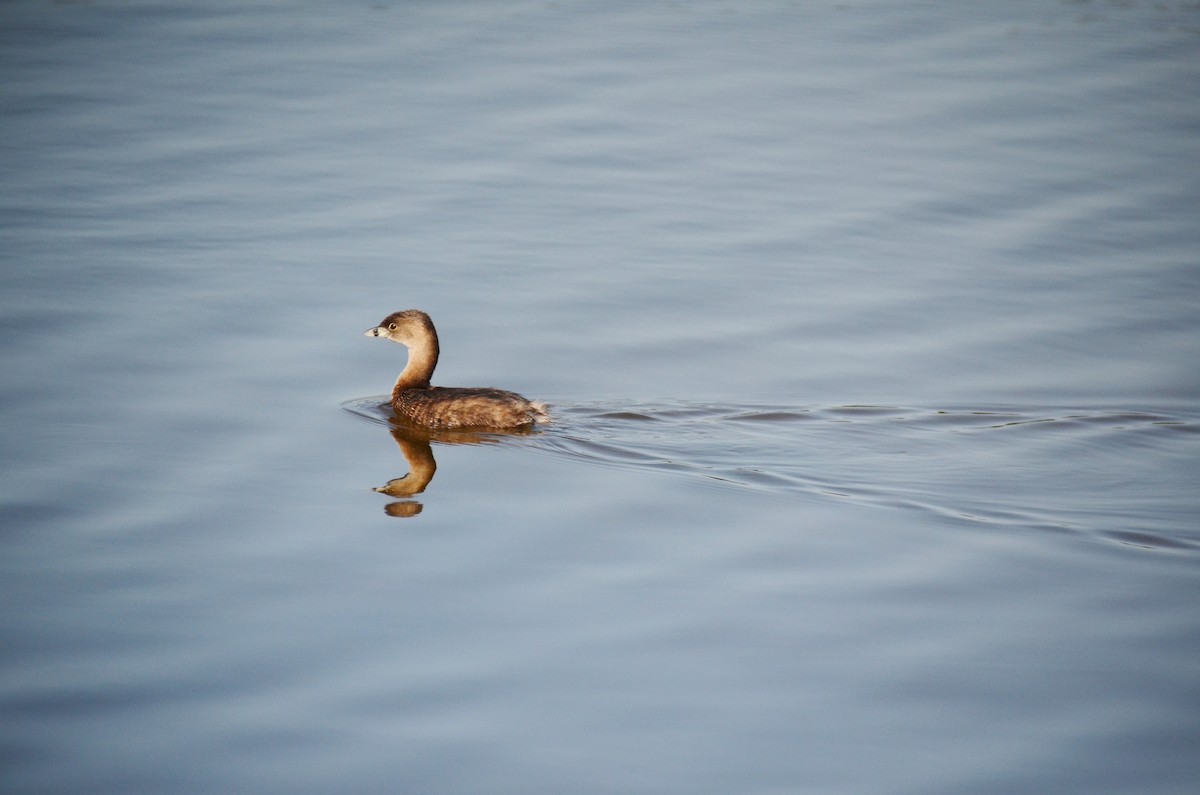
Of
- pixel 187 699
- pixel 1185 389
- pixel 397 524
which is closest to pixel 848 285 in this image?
pixel 1185 389

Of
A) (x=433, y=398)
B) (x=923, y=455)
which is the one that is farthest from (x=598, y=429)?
(x=923, y=455)

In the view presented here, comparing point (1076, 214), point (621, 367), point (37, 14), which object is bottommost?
point (621, 367)

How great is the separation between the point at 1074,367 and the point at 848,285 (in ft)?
8.73

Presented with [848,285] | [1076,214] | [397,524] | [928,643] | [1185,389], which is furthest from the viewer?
[1076,214]

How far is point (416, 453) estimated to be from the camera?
10.0 meters

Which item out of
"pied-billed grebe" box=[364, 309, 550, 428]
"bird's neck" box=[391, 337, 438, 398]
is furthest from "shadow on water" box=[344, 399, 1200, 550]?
"bird's neck" box=[391, 337, 438, 398]

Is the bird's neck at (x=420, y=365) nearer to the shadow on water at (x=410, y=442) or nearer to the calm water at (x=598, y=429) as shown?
the shadow on water at (x=410, y=442)

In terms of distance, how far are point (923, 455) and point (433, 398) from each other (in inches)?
140

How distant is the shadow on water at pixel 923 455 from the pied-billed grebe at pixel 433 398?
0.12 m

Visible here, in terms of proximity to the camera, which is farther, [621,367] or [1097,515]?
[621,367]

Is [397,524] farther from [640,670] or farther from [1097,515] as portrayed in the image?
[1097,515]

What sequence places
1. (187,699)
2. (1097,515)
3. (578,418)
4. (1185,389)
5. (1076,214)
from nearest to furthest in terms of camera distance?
(187,699), (1097,515), (578,418), (1185,389), (1076,214)

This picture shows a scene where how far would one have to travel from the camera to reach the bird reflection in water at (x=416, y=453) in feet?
28.7

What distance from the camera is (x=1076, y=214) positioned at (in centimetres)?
1636
